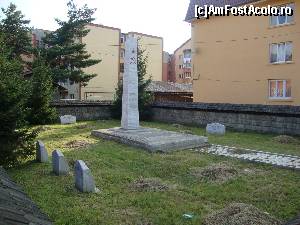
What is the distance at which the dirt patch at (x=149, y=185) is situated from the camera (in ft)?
27.6

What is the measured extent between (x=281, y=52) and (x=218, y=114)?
291 inches

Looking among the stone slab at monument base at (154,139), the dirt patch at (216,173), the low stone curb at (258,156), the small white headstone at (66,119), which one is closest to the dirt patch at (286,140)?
the low stone curb at (258,156)

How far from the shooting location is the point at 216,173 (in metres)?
9.63

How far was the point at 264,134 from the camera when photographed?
17797mm

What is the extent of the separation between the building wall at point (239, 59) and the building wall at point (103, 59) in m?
19.2

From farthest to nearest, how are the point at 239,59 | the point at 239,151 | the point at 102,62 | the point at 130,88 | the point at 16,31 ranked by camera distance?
the point at 102,62 < the point at 16,31 < the point at 239,59 < the point at 130,88 < the point at 239,151

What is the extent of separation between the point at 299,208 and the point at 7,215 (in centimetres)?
626

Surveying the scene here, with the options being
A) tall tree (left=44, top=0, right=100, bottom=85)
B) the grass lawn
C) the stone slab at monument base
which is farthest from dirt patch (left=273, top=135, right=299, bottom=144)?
tall tree (left=44, top=0, right=100, bottom=85)

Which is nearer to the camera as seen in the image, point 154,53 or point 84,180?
point 84,180

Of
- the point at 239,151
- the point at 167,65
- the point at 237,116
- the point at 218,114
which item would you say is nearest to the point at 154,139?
the point at 239,151

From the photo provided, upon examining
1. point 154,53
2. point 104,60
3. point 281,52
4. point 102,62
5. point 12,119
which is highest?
point 154,53

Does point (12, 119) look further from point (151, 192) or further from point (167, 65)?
point (167, 65)

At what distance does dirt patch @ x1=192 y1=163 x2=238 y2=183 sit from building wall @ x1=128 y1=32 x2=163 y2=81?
43.9 meters

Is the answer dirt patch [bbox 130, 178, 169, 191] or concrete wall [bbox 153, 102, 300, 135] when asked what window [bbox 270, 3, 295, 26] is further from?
dirt patch [bbox 130, 178, 169, 191]
